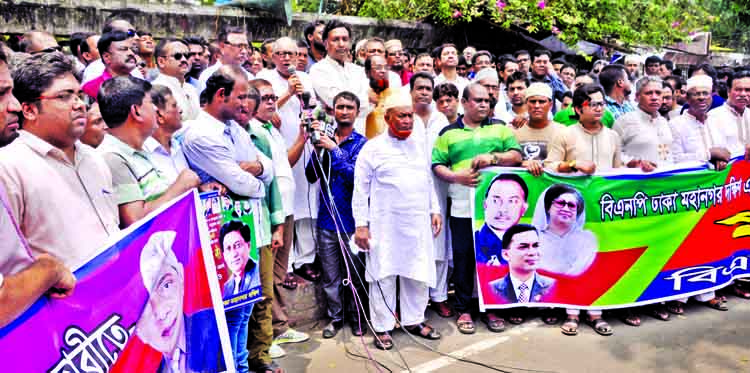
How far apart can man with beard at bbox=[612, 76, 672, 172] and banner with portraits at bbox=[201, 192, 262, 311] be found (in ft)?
11.7

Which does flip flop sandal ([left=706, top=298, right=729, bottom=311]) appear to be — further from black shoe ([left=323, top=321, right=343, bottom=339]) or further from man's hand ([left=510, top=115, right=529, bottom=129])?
black shoe ([left=323, top=321, right=343, bottom=339])

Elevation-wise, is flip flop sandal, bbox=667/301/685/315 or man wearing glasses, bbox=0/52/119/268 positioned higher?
man wearing glasses, bbox=0/52/119/268

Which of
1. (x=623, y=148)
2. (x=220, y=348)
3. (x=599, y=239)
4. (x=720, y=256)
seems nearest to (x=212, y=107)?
(x=220, y=348)

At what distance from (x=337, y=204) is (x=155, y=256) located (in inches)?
98.5

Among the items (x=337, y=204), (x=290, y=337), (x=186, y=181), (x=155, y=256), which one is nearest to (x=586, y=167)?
(x=337, y=204)

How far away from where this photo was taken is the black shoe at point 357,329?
17.1 ft

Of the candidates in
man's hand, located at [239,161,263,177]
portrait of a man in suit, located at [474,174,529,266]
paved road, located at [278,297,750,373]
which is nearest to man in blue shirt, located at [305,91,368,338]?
paved road, located at [278,297,750,373]

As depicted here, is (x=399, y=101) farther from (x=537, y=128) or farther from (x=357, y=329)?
(x=357, y=329)

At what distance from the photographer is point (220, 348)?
3242 millimetres

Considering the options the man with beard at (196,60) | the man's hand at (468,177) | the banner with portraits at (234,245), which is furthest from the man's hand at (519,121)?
the banner with portraits at (234,245)

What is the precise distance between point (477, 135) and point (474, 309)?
60.1 inches

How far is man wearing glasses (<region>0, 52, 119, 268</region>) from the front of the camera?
8.01ft

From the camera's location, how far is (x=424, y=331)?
5.18m

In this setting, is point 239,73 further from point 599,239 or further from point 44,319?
point 599,239
